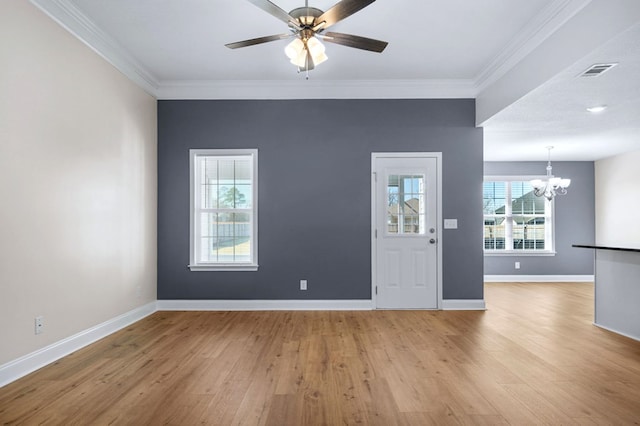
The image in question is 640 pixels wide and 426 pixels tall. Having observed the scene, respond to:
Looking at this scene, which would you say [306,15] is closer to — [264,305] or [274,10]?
[274,10]

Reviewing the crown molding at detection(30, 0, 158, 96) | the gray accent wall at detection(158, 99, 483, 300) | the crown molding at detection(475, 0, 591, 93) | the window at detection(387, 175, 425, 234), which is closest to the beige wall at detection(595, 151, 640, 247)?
the gray accent wall at detection(158, 99, 483, 300)

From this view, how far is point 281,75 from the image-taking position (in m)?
4.55

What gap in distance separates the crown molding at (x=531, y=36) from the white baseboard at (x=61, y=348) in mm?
5058

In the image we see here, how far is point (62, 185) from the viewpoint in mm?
3068

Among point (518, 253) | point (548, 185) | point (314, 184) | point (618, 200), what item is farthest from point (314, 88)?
point (618, 200)

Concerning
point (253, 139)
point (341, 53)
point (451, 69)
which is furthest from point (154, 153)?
point (451, 69)

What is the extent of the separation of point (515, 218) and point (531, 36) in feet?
16.3

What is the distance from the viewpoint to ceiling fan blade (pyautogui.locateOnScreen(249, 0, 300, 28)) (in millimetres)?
2328

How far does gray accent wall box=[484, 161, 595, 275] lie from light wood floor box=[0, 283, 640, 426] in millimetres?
3217

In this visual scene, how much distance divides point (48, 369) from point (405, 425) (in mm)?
2728

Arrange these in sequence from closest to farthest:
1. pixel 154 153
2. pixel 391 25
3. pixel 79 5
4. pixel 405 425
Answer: pixel 405 425, pixel 79 5, pixel 391 25, pixel 154 153

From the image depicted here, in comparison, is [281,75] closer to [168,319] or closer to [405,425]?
[168,319]

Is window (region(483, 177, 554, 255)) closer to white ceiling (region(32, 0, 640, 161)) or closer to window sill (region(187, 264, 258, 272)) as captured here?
white ceiling (region(32, 0, 640, 161))

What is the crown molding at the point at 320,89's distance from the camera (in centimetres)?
476
